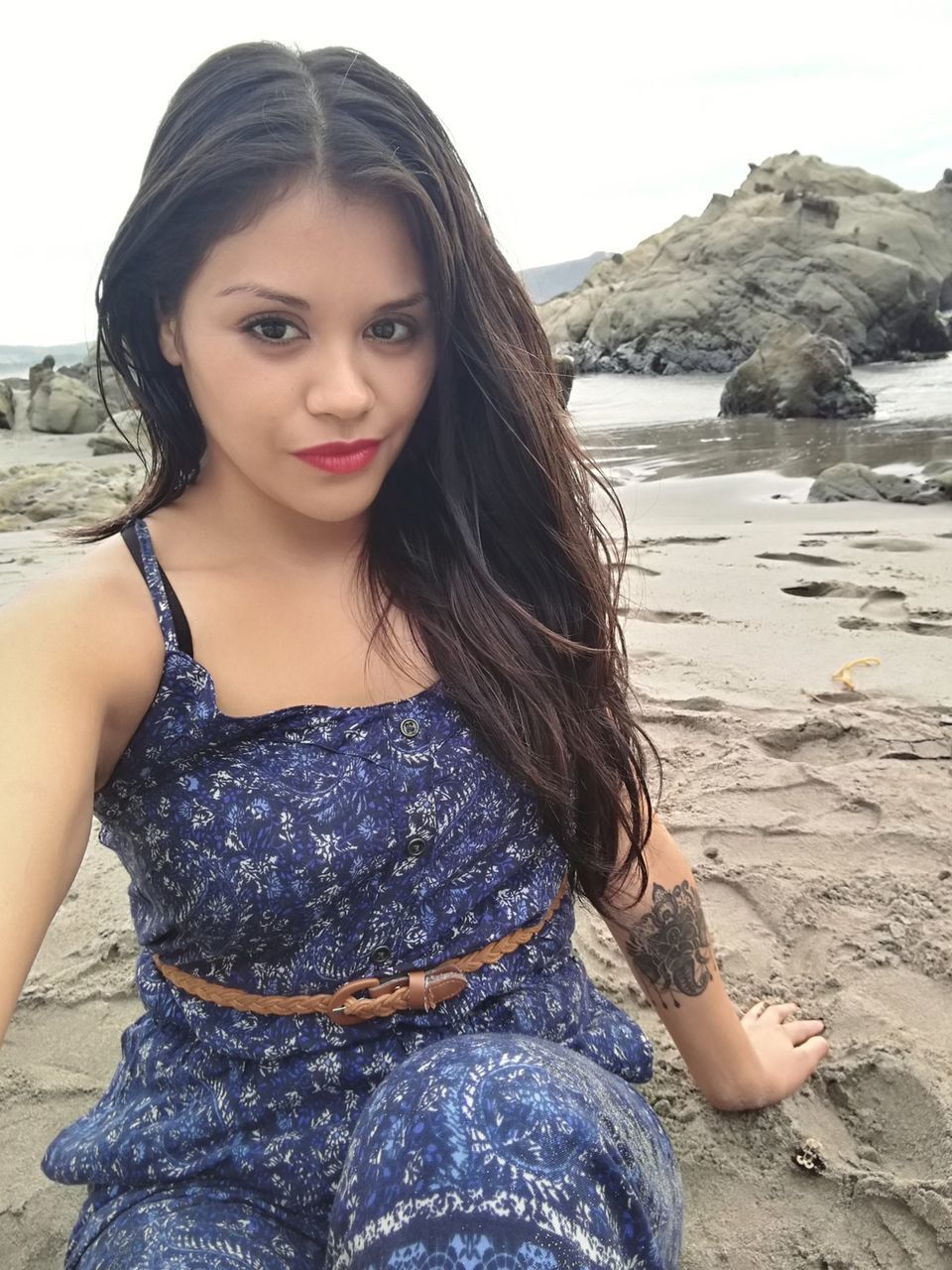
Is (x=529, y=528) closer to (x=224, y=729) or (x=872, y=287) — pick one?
(x=224, y=729)

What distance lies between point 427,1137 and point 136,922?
0.61 m

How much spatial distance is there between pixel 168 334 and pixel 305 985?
2.70 feet

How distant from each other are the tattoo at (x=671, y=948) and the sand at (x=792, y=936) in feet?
0.95

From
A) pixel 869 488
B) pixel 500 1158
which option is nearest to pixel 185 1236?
pixel 500 1158

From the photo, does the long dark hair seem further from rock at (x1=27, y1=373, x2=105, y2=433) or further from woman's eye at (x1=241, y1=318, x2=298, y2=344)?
rock at (x1=27, y1=373, x2=105, y2=433)

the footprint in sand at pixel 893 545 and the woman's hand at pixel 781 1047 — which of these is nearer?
the woman's hand at pixel 781 1047

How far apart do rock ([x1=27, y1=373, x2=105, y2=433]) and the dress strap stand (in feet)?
40.5

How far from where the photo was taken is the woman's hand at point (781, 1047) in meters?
1.81

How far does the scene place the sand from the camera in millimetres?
1640

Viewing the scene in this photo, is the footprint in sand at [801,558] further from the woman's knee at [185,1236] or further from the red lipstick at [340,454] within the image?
the woman's knee at [185,1236]

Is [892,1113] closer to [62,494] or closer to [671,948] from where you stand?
[671,948]

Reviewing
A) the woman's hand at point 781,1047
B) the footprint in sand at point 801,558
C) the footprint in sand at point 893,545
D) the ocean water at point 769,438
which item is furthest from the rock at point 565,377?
the footprint in sand at point 893,545

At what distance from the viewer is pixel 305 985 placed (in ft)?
4.30

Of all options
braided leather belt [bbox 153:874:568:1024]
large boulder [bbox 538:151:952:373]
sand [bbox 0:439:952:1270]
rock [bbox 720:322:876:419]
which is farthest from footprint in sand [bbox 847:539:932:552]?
large boulder [bbox 538:151:952:373]
